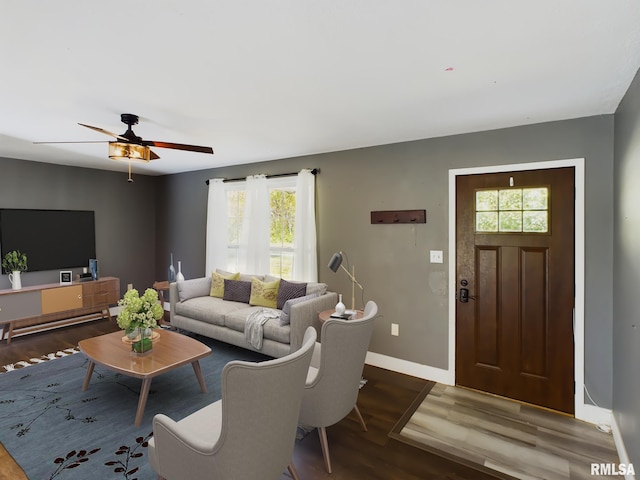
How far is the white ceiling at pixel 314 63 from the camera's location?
1.53 metres

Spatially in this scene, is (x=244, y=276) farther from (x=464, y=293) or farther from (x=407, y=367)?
(x=464, y=293)

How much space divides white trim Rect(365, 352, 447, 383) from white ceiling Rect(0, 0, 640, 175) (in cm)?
240

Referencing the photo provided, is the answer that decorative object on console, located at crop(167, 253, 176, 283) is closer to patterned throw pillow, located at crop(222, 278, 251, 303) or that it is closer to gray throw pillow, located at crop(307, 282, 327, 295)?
patterned throw pillow, located at crop(222, 278, 251, 303)

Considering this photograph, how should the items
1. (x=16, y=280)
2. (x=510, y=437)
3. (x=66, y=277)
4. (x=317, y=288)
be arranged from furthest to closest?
(x=66, y=277)
(x=16, y=280)
(x=317, y=288)
(x=510, y=437)

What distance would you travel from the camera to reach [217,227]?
5395 mm

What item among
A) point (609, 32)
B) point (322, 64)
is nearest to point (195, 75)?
point (322, 64)

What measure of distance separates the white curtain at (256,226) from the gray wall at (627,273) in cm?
375

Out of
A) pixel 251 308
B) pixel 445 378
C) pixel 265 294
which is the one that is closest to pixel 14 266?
pixel 251 308

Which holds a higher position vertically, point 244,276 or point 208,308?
point 244,276

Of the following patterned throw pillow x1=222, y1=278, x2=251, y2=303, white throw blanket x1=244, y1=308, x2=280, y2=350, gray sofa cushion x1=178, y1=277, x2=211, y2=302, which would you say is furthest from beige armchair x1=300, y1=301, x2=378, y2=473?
gray sofa cushion x1=178, y1=277, x2=211, y2=302

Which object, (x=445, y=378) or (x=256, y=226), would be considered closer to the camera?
(x=445, y=378)

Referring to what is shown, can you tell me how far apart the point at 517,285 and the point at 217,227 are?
411 centimetres

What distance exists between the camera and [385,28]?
5.39 feet

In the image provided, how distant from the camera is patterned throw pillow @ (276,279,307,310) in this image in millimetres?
4114
